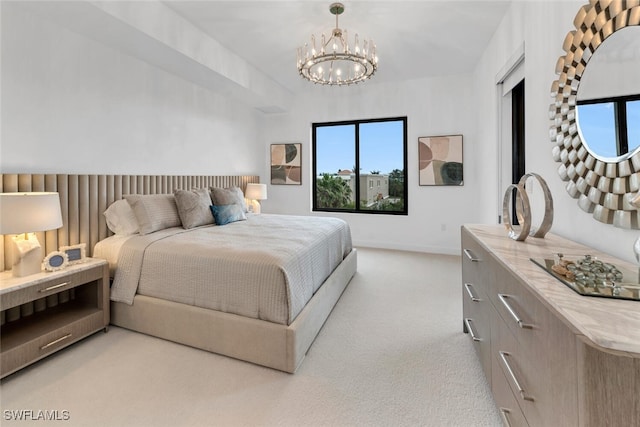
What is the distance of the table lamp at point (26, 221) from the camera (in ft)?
5.88

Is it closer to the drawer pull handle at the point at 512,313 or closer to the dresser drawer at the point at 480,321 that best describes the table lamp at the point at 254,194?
the dresser drawer at the point at 480,321

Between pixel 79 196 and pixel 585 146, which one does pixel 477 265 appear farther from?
pixel 79 196

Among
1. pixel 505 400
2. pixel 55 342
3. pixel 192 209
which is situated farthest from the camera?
pixel 192 209

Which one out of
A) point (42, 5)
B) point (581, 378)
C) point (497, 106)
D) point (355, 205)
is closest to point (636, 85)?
point (581, 378)

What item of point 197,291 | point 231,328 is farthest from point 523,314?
point 197,291

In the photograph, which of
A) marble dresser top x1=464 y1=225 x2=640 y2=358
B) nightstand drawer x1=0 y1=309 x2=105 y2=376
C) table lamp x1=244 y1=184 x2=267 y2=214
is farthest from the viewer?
table lamp x1=244 y1=184 x2=267 y2=214

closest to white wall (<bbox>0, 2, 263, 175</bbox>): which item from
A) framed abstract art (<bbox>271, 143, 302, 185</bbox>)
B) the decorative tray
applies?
framed abstract art (<bbox>271, 143, 302, 185</bbox>)

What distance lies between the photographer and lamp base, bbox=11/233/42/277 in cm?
191

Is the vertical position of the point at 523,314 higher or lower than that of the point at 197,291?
higher

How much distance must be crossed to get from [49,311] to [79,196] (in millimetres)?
962

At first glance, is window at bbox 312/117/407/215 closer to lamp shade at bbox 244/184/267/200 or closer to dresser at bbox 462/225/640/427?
lamp shade at bbox 244/184/267/200

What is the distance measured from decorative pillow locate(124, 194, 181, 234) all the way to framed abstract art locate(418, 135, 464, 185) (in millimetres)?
3705

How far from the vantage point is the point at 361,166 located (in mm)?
5332

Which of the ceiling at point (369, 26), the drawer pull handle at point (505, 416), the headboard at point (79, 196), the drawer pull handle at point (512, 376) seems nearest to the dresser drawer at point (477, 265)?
the drawer pull handle at point (512, 376)
